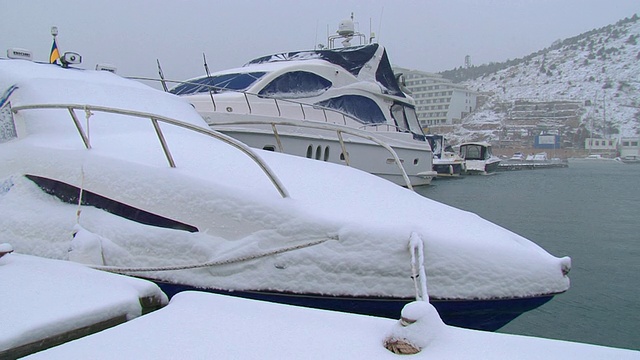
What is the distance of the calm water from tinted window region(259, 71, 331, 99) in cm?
559

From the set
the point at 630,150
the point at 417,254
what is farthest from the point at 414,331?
the point at 630,150

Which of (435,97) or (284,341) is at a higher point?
(435,97)

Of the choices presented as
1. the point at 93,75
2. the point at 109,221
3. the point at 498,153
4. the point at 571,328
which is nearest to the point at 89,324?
the point at 109,221

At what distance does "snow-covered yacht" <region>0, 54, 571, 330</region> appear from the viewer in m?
2.45

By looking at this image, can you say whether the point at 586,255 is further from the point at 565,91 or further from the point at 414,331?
the point at 565,91

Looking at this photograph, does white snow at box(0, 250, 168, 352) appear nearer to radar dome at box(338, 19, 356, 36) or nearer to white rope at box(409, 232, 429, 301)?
white rope at box(409, 232, 429, 301)

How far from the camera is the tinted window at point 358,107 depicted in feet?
47.7

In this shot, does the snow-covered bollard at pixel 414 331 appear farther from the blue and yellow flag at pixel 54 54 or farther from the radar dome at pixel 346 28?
the radar dome at pixel 346 28

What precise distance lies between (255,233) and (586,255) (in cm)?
664

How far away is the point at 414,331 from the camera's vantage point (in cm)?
150

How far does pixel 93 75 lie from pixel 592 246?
8.09 meters

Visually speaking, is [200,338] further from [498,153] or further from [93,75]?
[498,153]

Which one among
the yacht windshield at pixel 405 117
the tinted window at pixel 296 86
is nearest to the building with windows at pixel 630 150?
the yacht windshield at pixel 405 117

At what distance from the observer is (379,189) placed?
327 cm
